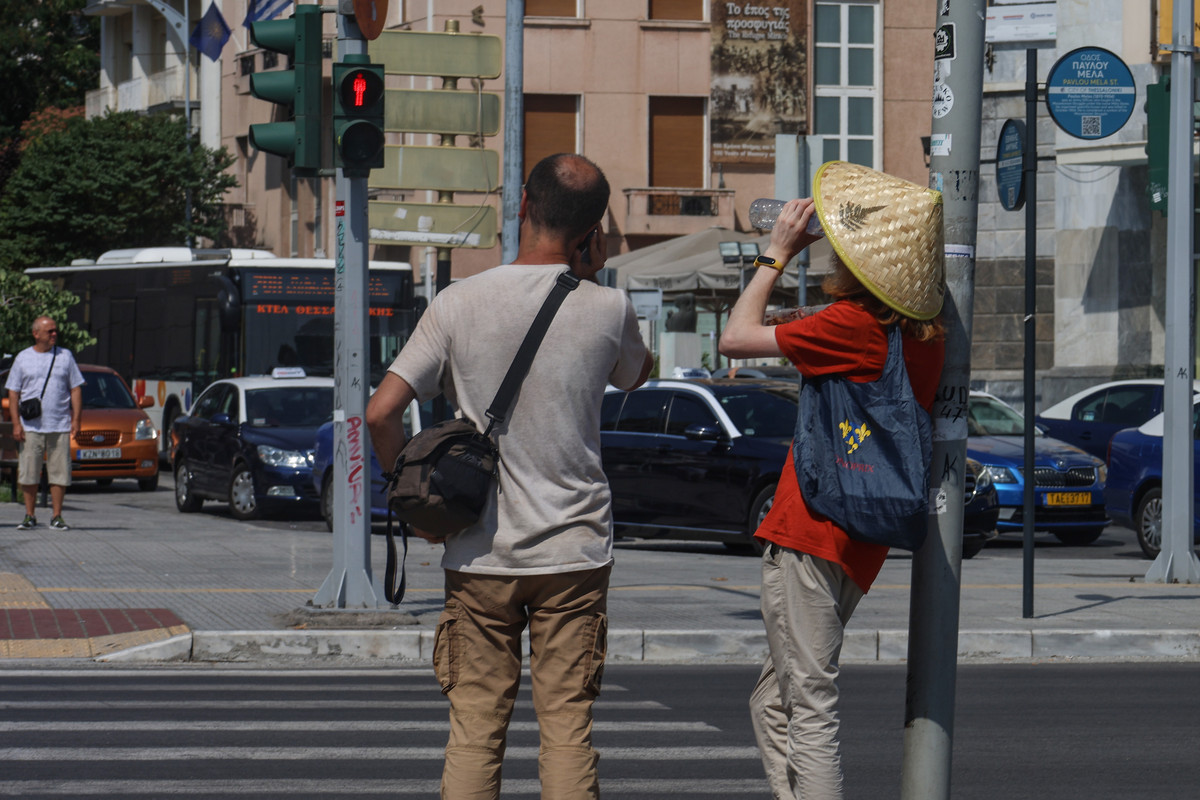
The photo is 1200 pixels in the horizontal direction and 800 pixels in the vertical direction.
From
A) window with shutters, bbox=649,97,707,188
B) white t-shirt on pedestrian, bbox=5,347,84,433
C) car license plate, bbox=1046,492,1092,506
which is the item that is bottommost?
car license plate, bbox=1046,492,1092,506

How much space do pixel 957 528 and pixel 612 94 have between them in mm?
36203

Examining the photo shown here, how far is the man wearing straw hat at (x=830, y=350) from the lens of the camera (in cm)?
454

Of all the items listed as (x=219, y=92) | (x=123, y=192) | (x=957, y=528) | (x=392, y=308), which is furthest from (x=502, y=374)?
(x=219, y=92)

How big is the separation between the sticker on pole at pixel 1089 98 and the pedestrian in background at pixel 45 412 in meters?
8.77

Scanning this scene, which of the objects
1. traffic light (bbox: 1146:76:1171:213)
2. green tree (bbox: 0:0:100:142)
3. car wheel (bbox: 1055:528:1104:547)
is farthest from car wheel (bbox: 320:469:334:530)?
green tree (bbox: 0:0:100:142)

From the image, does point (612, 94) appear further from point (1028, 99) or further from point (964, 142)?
point (964, 142)

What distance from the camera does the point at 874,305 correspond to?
4.63m

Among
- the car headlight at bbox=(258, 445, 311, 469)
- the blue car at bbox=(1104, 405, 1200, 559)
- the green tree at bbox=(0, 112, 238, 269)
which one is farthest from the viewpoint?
the green tree at bbox=(0, 112, 238, 269)

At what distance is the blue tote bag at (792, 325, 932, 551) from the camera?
14.8ft

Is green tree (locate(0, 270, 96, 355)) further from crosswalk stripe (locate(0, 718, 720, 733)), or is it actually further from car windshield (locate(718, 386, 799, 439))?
crosswalk stripe (locate(0, 718, 720, 733))

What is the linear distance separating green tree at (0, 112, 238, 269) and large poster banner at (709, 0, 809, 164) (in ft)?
46.9

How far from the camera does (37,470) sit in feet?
54.9

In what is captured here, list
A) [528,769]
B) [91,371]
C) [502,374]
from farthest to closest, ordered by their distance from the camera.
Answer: [91,371], [528,769], [502,374]

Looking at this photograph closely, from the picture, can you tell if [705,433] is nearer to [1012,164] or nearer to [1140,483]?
[1140,483]
